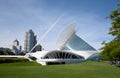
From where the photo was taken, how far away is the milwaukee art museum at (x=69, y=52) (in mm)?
71662

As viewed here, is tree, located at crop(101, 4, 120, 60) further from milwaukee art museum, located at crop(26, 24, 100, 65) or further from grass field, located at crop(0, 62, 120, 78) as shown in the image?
milwaukee art museum, located at crop(26, 24, 100, 65)

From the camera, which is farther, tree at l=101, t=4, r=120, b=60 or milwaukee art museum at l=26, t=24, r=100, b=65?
milwaukee art museum at l=26, t=24, r=100, b=65

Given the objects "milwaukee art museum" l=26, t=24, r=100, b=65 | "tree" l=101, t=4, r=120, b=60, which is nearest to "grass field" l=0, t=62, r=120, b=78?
"tree" l=101, t=4, r=120, b=60

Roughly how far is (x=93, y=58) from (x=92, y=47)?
1132 centimetres

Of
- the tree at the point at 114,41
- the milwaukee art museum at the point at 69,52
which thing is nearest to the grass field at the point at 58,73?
the tree at the point at 114,41

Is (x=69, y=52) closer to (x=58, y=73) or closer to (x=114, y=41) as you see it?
(x=114, y=41)

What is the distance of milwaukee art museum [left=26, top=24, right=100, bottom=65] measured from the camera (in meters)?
71.7

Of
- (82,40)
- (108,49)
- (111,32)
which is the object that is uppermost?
(82,40)

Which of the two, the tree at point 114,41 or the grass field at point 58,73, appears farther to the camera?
the tree at point 114,41

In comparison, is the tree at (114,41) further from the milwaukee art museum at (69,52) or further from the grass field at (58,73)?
the milwaukee art museum at (69,52)

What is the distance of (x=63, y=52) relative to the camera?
77.1 metres

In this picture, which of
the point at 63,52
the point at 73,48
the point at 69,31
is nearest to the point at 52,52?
the point at 63,52

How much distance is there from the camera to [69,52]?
259 feet

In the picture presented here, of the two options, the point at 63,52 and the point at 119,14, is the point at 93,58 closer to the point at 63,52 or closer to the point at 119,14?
the point at 63,52
